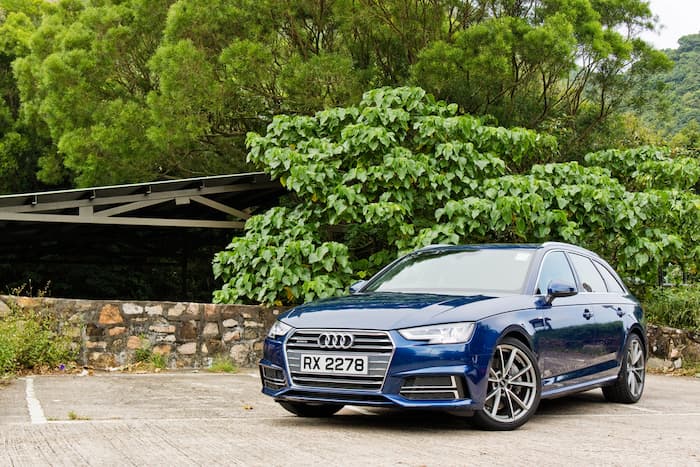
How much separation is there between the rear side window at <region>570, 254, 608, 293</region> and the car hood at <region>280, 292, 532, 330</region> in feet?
5.16

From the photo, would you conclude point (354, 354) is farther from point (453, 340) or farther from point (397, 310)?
point (453, 340)

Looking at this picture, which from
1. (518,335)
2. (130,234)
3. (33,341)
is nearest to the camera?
(518,335)

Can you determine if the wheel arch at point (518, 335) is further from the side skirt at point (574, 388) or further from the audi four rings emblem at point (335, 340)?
the audi four rings emblem at point (335, 340)

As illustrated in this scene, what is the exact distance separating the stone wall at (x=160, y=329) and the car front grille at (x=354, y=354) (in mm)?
5447

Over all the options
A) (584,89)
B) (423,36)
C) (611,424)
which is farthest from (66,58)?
(611,424)

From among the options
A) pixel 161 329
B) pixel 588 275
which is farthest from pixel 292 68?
pixel 588 275

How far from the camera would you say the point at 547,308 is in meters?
7.20

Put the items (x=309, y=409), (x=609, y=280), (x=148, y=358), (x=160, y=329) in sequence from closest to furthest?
(x=309, y=409) < (x=609, y=280) < (x=148, y=358) < (x=160, y=329)

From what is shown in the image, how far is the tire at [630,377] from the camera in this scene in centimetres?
858

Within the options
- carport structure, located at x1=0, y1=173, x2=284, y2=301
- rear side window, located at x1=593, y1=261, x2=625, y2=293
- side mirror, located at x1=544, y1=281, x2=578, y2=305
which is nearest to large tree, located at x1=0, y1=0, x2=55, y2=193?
carport structure, located at x1=0, y1=173, x2=284, y2=301

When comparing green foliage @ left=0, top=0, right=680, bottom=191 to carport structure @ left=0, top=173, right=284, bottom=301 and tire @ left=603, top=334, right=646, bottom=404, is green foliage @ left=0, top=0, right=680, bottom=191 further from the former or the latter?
tire @ left=603, top=334, right=646, bottom=404

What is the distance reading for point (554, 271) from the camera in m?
7.80

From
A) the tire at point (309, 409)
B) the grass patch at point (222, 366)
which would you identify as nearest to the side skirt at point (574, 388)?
the tire at point (309, 409)

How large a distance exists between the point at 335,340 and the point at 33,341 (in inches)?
225
